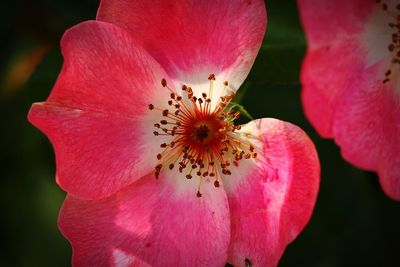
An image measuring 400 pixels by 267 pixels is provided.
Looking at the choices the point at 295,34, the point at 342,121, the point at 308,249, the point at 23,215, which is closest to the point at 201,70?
the point at 295,34

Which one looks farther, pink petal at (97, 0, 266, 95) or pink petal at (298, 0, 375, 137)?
pink petal at (97, 0, 266, 95)

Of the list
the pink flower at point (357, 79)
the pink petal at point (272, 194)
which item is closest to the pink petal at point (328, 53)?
the pink flower at point (357, 79)

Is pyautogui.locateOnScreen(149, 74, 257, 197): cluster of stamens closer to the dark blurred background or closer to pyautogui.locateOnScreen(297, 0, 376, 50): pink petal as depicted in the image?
the dark blurred background

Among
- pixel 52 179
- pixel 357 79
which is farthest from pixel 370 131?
pixel 52 179

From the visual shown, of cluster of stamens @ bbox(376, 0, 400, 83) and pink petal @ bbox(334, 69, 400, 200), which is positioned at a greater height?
cluster of stamens @ bbox(376, 0, 400, 83)

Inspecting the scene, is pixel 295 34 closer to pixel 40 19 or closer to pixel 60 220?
pixel 60 220

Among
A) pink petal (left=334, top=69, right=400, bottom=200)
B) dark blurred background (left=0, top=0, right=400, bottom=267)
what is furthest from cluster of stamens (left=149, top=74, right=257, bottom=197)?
pink petal (left=334, top=69, right=400, bottom=200)
